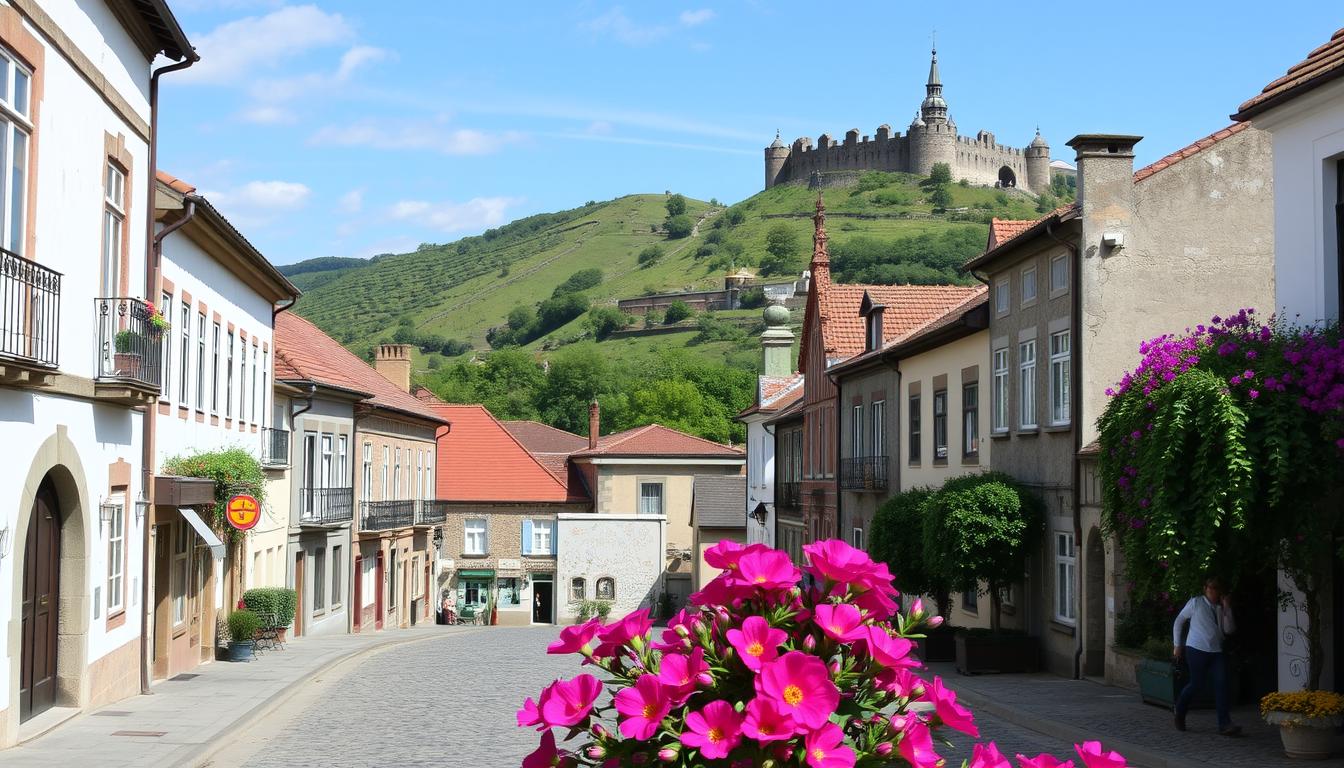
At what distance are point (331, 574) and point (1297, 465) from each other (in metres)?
29.9

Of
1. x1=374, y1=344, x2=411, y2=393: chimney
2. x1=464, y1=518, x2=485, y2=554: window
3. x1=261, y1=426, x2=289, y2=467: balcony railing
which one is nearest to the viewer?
x1=261, y1=426, x2=289, y2=467: balcony railing

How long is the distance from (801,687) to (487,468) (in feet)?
205

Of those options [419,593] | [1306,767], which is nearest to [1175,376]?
[1306,767]

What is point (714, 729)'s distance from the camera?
3980mm

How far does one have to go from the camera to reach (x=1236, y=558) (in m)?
14.0

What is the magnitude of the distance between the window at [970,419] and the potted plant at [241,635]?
1325cm

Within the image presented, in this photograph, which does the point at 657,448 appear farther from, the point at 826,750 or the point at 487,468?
the point at 826,750

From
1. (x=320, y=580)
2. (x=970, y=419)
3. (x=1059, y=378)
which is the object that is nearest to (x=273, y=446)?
(x=320, y=580)

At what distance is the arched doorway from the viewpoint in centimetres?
2222

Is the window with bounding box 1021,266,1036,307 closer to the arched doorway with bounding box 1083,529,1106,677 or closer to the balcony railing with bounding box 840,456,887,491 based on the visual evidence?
the arched doorway with bounding box 1083,529,1106,677

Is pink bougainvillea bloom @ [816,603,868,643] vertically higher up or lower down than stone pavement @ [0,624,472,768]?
higher up

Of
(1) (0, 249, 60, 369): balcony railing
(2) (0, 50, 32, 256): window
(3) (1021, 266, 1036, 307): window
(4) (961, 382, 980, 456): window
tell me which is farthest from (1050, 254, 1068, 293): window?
(2) (0, 50, 32, 256): window

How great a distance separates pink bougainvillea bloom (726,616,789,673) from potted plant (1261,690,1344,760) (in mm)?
11199

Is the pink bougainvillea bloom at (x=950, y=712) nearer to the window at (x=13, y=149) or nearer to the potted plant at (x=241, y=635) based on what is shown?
the window at (x=13, y=149)
